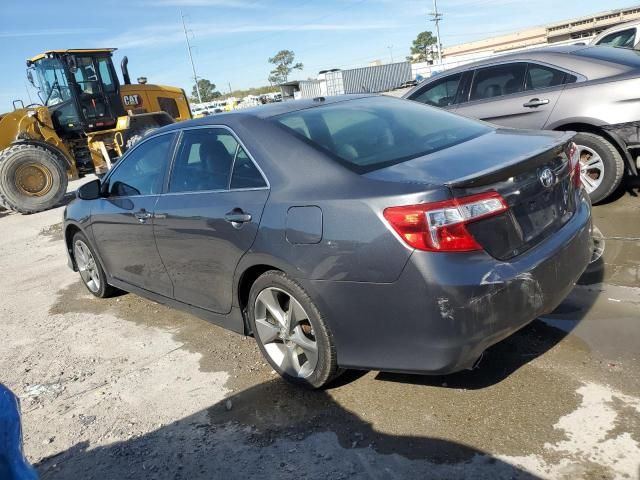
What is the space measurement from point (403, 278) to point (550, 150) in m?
1.09

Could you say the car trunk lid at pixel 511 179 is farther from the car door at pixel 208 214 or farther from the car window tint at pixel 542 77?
the car window tint at pixel 542 77

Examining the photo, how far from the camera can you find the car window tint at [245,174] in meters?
3.11

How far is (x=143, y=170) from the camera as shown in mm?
4246

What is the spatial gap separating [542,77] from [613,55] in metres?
0.68

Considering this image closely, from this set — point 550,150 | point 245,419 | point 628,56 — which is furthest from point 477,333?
point 628,56

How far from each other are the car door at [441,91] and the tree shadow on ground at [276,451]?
4.54 meters

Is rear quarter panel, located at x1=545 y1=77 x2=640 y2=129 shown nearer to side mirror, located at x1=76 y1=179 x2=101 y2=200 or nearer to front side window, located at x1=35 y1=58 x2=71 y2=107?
side mirror, located at x1=76 y1=179 x2=101 y2=200

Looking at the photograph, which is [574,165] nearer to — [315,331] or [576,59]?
[315,331]

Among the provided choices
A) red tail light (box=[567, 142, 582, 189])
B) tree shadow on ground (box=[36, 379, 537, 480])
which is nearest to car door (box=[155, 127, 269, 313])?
tree shadow on ground (box=[36, 379, 537, 480])

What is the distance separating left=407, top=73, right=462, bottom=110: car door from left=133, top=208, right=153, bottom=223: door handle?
12.5 feet

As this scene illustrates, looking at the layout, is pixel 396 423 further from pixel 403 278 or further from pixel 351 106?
pixel 351 106

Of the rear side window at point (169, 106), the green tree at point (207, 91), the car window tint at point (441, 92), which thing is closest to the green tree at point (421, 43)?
the green tree at point (207, 91)

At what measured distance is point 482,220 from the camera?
7.90 ft

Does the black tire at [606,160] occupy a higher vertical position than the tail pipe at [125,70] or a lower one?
lower
